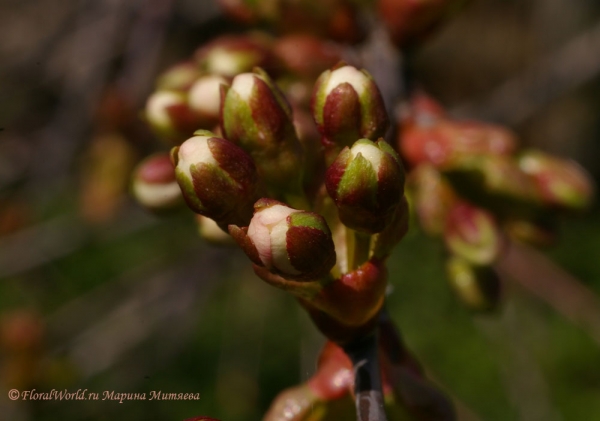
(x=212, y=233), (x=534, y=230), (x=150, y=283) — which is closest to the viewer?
(x=212, y=233)

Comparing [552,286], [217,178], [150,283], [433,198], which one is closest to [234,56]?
[433,198]

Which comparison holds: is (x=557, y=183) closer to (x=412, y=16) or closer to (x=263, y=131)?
(x=412, y=16)

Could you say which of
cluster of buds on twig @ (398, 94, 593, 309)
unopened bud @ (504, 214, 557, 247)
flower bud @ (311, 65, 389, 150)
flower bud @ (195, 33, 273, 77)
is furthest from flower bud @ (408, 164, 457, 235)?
flower bud @ (311, 65, 389, 150)

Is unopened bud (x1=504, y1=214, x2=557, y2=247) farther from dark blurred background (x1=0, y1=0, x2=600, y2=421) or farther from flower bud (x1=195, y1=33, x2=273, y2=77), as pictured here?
flower bud (x1=195, y1=33, x2=273, y2=77)

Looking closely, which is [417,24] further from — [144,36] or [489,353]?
[489,353]

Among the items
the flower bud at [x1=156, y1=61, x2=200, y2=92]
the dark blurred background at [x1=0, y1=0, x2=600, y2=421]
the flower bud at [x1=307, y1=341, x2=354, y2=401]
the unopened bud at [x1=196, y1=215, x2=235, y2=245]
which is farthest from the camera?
the dark blurred background at [x1=0, y1=0, x2=600, y2=421]

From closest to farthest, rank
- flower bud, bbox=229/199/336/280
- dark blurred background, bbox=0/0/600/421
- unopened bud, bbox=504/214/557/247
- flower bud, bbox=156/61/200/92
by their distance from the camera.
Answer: flower bud, bbox=229/199/336/280 → flower bud, bbox=156/61/200/92 → unopened bud, bbox=504/214/557/247 → dark blurred background, bbox=0/0/600/421

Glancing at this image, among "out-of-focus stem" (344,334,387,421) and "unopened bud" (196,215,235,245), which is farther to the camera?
"unopened bud" (196,215,235,245)
